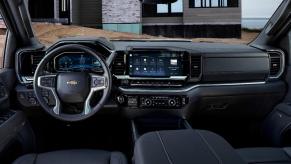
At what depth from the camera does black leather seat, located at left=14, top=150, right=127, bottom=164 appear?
9.25ft

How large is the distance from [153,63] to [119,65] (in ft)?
0.97

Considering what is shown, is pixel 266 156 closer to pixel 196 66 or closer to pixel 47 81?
pixel 196 66

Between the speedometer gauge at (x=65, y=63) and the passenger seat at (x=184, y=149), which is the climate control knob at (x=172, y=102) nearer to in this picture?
the speedometer gauge at (x=65, y=63)

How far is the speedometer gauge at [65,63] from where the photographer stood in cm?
384

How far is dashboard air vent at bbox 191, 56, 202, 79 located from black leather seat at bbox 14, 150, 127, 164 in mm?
1363

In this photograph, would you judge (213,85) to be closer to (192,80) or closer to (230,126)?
(192,80)

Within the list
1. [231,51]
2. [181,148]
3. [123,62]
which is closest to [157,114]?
[123,62]

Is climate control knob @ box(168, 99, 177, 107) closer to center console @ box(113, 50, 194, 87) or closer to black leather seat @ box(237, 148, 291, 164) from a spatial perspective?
center console @ box(113, 50, 194, 87)

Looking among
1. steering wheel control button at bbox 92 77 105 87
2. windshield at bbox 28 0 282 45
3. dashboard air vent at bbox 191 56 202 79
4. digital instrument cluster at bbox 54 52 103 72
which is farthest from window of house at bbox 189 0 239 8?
steering wheel control button at bbox 92 77 105 87

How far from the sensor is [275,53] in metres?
4.27

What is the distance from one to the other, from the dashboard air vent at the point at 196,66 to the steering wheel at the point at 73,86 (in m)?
0.95

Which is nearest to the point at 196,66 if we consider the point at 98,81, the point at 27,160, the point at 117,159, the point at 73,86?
the point at 98,81

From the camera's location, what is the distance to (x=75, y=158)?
291 centimetres

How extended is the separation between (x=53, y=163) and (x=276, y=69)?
2.39 m
